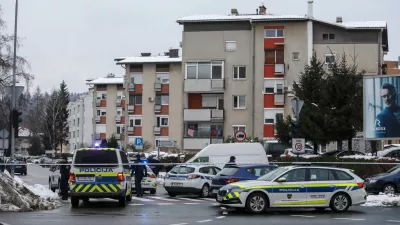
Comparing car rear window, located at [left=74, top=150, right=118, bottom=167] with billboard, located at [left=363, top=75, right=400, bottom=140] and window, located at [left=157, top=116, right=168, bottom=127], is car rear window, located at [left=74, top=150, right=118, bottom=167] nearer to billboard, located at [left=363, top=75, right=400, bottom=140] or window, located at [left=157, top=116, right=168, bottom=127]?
billboard, located at [left=363, top=75, right=400, bottom=140]

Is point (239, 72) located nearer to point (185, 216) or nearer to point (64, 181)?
point (64, 181)

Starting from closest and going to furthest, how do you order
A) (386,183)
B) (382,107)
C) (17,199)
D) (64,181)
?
(17,199)
(64,181)
(386,183)
(382,107)

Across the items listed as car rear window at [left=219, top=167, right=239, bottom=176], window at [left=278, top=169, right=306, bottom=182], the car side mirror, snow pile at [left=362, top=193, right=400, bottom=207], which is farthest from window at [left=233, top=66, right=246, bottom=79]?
the car side mirror

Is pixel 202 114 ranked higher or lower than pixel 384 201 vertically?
higher

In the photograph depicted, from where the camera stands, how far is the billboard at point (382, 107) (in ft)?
116

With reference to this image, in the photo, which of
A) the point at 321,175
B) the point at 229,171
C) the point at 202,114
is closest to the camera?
the point at 321,175

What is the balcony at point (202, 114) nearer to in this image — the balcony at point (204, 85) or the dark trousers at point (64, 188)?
the balcony at point (204, 85)

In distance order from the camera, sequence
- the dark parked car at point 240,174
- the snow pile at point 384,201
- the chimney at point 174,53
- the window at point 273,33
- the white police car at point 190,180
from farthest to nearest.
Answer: the chimney at point 174,53 → the window at point 273,33 → the white police car at point 190,180 → the dark parked car at point 240,174 → the snow pile at point 384,201

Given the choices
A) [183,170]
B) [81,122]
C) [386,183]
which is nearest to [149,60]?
[81,122]

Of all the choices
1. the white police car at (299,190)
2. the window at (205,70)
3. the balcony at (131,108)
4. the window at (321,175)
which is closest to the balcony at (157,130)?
the balcony at (131,108)

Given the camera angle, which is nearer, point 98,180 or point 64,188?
point 98,180

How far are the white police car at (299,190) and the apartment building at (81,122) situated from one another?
3437 inches

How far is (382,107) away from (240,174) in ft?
44.0

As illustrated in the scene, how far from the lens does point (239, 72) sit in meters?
59.3
